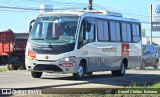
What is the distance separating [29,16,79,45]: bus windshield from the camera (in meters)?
21.9

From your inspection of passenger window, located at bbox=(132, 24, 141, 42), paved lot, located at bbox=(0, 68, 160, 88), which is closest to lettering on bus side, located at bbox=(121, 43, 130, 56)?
passenger window, located at bbox=(132, 24, 141, 42)

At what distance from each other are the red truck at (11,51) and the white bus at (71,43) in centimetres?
859

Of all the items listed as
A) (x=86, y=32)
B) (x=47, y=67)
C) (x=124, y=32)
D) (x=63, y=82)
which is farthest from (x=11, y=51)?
(x=63, y=82)

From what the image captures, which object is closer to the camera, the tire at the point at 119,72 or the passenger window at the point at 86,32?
the passenger window at the point at 86,32

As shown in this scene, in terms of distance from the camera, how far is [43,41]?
72.2 feet

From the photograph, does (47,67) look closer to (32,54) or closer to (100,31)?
(32,54)

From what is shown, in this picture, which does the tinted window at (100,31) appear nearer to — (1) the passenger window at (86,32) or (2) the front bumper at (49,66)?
(1) the passenger window at (86,32)

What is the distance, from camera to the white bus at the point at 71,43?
21719 millimetres

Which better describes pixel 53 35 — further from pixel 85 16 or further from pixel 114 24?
pixel 114 24

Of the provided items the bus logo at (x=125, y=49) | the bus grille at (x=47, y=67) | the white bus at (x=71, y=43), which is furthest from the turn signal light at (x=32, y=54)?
the bus logo at (x=125, y=49)

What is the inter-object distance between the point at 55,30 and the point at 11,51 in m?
12.1

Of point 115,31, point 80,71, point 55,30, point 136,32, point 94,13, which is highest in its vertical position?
point 94,13

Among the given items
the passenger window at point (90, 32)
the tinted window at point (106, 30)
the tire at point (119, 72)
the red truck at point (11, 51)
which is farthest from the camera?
the red truck at point (11, 51)

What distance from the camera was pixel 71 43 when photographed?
21.8m
